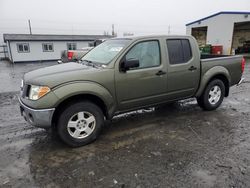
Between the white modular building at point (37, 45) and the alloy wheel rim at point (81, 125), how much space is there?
22.8m

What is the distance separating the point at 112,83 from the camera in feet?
11.9

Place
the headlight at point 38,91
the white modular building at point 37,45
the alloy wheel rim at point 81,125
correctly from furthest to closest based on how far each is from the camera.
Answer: the white modular building at point 37,45
the alloy wheel rim at point 81,125
the headlight at point 38,91

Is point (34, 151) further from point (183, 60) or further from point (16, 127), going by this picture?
point (183, 60)

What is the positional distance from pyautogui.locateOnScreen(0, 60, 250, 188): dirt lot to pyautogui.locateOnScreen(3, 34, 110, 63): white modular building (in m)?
21.1

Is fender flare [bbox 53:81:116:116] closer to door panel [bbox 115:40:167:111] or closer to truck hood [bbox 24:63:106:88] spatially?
truck hood [bbox 24:63:106:88]

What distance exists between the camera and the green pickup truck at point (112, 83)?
3.23m

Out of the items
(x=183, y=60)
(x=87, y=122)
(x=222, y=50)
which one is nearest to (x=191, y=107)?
(x=183, y=60)

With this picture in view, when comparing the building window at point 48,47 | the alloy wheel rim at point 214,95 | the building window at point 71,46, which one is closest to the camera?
the alloy wheel rim at point 214,95

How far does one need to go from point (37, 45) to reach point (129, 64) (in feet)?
77.3

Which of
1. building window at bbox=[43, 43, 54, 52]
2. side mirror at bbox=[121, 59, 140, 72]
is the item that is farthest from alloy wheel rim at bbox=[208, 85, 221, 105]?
building window at bbox=[43, 43, 54, 52]

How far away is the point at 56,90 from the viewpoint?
10.4 feet

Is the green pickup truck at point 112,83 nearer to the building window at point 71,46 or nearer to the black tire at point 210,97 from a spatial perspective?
the black tire at point 210,97

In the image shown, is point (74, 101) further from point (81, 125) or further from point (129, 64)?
point (129, 64)

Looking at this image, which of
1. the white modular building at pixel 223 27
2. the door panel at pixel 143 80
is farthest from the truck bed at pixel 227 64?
the white modular building at pixel 223 27
